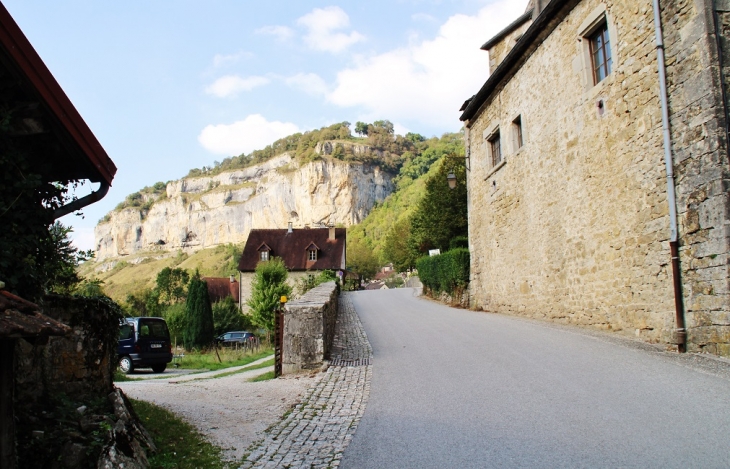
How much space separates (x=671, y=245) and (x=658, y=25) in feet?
11.2

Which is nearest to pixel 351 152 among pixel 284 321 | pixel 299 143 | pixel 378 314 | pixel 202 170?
pixel 299 143

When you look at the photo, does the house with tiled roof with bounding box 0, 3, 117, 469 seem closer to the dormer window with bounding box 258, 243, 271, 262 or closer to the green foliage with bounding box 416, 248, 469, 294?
the green foliage with bounding box 416, 248, 469, 294

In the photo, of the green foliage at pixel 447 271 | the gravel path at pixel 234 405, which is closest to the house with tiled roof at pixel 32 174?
the gravel path at pixel 234 405

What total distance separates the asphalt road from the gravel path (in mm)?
1007

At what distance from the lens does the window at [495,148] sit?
1745 centimetres

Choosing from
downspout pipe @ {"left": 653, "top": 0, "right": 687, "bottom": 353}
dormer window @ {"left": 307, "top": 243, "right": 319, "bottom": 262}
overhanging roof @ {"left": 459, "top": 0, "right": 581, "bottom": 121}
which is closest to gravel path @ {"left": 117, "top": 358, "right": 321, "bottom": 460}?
downspout pipe @ {"left": 653, "top": 0, "right": 687, "bottom": 353}

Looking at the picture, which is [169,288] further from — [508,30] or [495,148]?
[508,30]

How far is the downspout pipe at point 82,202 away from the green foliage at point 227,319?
104 ft

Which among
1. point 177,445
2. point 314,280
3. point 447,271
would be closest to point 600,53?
point 177,445

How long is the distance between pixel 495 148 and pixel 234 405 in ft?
45.1

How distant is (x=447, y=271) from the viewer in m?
22.5

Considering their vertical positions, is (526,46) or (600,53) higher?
(526,46)

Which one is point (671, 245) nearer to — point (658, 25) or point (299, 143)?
point (658, 25)

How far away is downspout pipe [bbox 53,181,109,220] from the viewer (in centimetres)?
442
